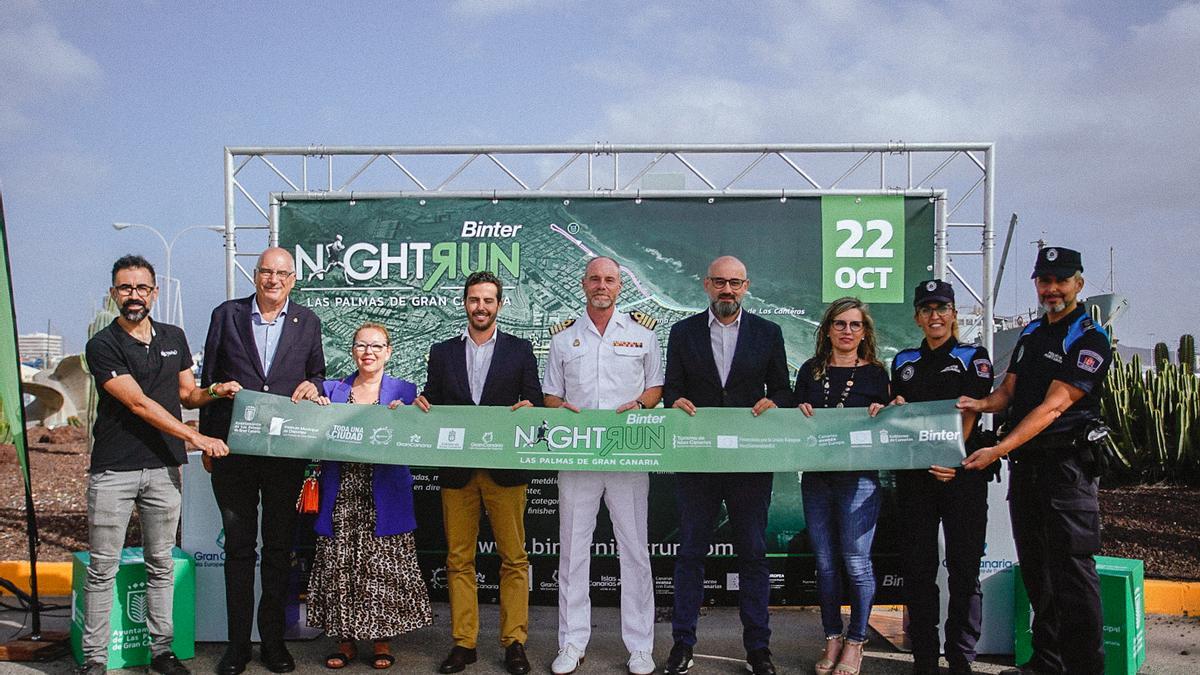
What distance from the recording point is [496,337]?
4695 millimetres

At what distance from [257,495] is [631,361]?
2166 mm

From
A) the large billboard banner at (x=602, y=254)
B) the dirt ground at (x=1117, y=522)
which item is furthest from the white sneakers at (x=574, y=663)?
the dirt ground at (x=1117, y=522)

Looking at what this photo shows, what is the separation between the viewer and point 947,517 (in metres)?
4.42

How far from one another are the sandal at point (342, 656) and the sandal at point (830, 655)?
256 centimetres

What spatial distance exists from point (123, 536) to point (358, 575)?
123 centimetres

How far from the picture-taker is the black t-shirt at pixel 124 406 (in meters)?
4.35

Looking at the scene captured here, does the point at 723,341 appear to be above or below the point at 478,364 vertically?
above

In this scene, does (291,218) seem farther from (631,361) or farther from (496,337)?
(631,361)

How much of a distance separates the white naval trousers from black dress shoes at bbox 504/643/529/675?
21 centimetres

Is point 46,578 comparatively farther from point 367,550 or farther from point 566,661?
point 566,661

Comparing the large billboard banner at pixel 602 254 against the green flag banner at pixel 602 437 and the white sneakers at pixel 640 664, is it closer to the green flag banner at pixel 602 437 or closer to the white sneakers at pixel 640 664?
the white sneakers at pixel 640 664

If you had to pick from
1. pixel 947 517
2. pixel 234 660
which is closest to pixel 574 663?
pixel 234 660

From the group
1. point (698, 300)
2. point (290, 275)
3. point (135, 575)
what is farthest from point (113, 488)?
point (698, 300)

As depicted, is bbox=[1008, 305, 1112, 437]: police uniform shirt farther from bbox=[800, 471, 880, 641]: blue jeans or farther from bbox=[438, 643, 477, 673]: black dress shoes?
bbox=[438, 643, 477, 673]: black dress shoes
